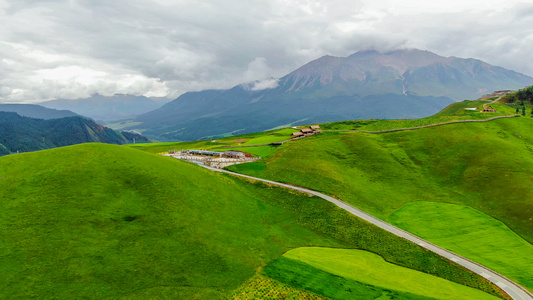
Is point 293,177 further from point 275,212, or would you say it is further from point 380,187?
point 380,187

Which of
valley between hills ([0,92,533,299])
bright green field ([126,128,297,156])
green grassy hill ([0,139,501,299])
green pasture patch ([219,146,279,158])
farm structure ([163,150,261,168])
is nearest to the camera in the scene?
green grassy hill ([0,139,501,299])

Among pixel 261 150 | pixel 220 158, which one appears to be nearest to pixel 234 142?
pixel 261 150

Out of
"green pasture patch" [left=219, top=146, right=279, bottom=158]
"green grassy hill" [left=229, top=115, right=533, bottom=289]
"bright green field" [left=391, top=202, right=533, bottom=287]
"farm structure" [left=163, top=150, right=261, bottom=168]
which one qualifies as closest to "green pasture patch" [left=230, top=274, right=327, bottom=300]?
"bright green field" [left=391, top=202, right=533, bottom=287]

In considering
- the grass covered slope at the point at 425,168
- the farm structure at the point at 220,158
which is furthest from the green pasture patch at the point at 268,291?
the farm structure at the point at 220,158

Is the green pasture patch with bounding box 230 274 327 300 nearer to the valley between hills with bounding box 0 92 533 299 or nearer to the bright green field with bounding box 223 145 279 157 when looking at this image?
the valley between hills with bounding box 0 92 533 299

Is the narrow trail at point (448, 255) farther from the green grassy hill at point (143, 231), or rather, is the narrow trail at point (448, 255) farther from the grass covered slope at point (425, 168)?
the grass covered slope at point (425, 168)

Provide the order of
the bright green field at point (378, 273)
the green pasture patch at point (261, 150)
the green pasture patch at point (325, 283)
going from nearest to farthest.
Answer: the green pasture patch at point (325, 283), the bright green field at point (378, 273), the green pasture patch at point (261, 150)

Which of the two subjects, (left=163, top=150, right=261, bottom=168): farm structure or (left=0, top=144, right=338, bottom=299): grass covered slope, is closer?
(left=0, top=144, right=338, bottom=299): grass covered slope
